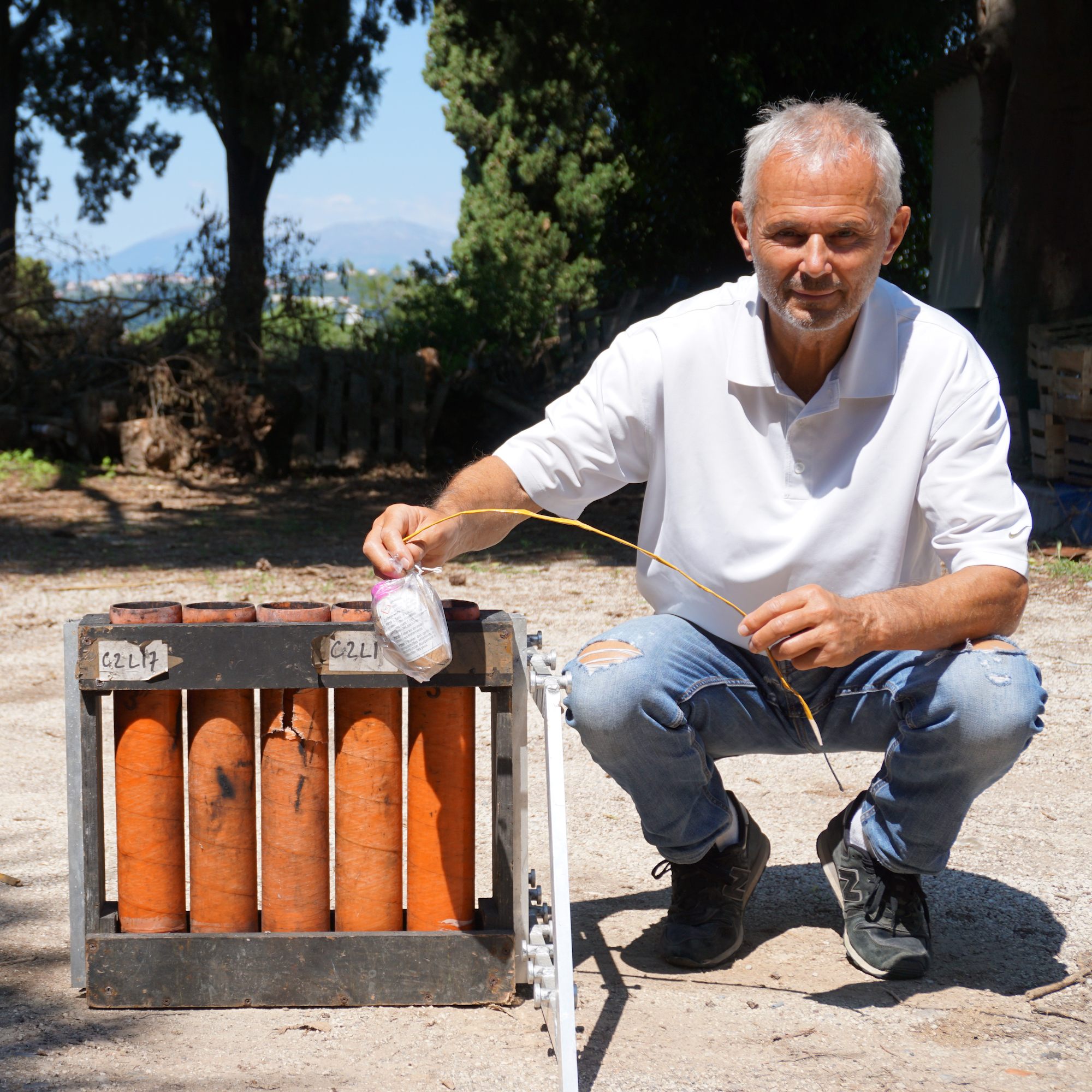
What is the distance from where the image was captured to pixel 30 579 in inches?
300

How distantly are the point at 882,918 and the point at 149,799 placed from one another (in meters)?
1.56

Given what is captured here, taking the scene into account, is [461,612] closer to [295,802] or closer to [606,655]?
[606,655]

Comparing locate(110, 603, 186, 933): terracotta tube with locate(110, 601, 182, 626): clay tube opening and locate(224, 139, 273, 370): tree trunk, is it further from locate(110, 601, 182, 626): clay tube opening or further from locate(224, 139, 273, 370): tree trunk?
locate(224, 139, 273, 370): tree trunk

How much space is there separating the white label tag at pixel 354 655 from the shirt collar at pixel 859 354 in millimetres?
945

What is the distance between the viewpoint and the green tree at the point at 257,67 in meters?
14.8

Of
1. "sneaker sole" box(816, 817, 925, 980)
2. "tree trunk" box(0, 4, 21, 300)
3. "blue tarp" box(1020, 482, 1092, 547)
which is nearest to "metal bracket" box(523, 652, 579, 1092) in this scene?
"sneaker sole" box(816, 817, 925, 980)

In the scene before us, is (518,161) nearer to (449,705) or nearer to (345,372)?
(345,372)

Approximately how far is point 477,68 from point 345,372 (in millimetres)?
16061

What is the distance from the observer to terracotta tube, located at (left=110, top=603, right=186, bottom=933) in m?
2.57

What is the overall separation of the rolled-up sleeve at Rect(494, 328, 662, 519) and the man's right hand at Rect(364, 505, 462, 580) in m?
0.26

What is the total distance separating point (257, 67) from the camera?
14625 millimetres

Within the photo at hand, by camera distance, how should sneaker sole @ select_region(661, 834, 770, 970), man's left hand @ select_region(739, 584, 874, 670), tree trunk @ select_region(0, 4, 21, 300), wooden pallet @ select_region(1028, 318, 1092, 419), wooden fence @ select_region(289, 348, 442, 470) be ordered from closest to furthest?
man's left hand @ select_region(739, 584, 874, 670) < sneaker sole @ select_region(661, 834, 770, 970) < wooden pallet @ select_region(1028, 318, 1092, 419) < wooden fence @ select_region(289, 348, 442, 470) < tree trunk @ select_region(0, 4, 21, 300)

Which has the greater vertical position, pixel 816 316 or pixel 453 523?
pixel 816 316

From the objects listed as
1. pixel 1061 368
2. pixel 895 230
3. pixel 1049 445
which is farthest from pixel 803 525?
pixel 1049 445
